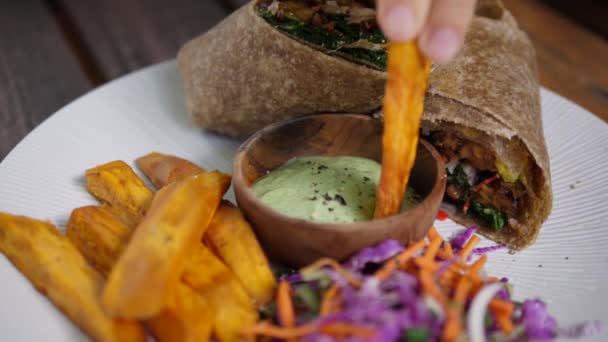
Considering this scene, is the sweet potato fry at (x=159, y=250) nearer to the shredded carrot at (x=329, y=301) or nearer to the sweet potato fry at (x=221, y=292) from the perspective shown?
the sweet potato fry at (x=221, y=292)

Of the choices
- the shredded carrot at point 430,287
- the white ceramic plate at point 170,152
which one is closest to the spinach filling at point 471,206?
the white ceramic plate at point 170,152

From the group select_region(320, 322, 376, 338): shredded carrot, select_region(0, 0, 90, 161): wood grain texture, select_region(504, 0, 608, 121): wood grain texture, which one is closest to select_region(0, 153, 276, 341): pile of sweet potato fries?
select_region(320, 322, 376, 338): shredded carrot

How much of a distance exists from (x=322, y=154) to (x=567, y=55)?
2088 millimetres

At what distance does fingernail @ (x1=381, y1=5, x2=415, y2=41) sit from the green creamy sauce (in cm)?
71

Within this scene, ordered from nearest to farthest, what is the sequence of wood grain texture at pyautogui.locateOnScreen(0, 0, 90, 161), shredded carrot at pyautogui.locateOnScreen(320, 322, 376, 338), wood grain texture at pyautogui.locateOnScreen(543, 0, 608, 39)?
shredded carrot at pyautogui.locateOnScreen(320, 322, 376, 338), wood grain texture at pyautogui.locateOnScreen(0, 0, 90, 161), wood grain texture at pyautogui.locateOnScreen(543, 0, 608, 39)

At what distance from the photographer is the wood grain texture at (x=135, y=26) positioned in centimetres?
396

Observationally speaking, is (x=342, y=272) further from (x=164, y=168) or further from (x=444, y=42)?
(x=164, y=168)

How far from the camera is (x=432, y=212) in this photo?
7.59 ft

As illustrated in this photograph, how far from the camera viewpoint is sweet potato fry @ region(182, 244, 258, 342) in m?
1.94

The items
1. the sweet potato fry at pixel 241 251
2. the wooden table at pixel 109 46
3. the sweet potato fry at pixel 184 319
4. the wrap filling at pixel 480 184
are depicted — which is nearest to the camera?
the sweet potato fry at pixel 184 319

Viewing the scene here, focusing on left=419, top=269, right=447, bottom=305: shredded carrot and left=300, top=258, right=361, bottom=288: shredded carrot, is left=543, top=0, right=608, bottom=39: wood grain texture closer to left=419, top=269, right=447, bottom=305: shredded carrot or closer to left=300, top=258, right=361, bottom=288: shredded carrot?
left=419, top=269, right=447, bottom=305: shredded carrot

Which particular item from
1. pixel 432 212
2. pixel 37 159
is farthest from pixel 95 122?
pixel 432 212

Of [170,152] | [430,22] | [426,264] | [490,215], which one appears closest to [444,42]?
[430,22]

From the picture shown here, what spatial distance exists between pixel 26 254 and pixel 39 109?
61.1 inches
